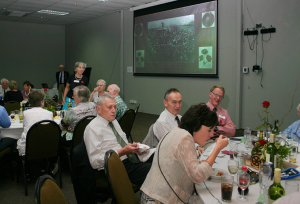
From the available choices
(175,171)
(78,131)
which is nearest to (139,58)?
(78,131)

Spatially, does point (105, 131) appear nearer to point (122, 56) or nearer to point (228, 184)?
point (228, 184)

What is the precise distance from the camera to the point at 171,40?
8.09 m

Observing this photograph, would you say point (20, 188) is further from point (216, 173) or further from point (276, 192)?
point (276, 192)

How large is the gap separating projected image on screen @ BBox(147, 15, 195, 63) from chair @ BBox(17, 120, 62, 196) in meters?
5.13

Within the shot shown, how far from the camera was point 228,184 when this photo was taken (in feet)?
4.83

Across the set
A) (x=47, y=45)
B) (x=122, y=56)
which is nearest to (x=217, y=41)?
(x=122, y=56)

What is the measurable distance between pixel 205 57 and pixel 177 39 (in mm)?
1208

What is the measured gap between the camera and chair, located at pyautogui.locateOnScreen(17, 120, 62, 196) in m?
3.10

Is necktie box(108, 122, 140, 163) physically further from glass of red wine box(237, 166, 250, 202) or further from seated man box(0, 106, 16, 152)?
seated man box(0, 106, 16, 152)

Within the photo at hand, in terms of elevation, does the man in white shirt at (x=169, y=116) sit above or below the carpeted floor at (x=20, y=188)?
above

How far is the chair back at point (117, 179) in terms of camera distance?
5.20 ft

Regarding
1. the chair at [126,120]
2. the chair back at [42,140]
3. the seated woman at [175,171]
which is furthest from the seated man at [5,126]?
Answer: the seated woman at [175,171]

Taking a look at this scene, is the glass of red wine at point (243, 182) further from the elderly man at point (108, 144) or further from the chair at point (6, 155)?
the chair at point (6, 155)

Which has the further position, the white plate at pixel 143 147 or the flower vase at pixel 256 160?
the white plate at pixel 143 147
